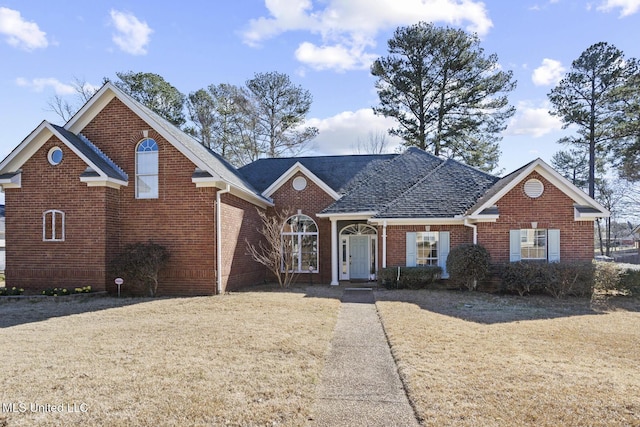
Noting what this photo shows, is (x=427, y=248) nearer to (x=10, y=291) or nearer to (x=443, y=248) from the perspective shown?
(x=443, y=248)

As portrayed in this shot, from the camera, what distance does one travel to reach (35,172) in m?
14.5

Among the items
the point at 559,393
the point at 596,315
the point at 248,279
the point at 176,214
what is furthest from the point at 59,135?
the point at 596,315

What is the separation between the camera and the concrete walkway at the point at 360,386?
4.59 meters

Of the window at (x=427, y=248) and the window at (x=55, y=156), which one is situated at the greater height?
the window at (x=55, y=156)

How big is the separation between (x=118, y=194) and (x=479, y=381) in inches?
530

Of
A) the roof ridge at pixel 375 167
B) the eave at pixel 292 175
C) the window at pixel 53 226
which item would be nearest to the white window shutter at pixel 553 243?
the roof ridge at pixel 375 167

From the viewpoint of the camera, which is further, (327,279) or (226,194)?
(327,279)

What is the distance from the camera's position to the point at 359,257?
64.3 ft

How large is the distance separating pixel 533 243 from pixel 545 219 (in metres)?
0.99

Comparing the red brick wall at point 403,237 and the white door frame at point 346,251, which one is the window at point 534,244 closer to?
the red brick wall at point 403,237

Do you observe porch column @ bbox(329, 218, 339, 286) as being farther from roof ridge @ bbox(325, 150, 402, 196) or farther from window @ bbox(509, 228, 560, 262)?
window @ bbox(509, 228, 560, 262)

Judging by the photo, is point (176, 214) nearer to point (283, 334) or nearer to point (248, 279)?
point (248, 279)

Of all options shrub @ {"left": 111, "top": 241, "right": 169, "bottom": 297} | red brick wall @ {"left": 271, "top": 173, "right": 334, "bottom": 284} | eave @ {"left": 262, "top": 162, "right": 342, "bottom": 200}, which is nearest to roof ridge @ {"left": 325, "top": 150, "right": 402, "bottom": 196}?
eave @ {"left": 262, "top": 162, "right": 342, "bottom": 200}

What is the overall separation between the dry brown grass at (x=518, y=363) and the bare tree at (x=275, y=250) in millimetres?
5834
